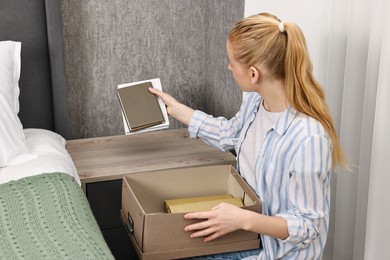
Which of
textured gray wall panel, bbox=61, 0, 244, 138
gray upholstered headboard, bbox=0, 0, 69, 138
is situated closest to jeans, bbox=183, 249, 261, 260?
textured gray wall panel, bbox=61, 0, 244, 138

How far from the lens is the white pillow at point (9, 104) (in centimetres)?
201

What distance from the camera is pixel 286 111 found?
1.64 metres

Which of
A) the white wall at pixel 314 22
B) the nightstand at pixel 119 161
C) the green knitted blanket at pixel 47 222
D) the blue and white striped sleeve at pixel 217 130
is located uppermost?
the white wall at pixel 314 22

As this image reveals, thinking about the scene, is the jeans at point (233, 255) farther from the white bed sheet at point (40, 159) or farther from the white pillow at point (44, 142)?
the white pillow at point (44, 142)

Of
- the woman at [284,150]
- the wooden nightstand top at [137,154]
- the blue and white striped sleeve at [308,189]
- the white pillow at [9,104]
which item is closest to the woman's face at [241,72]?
the woman at [284,150]

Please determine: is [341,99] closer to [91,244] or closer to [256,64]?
[256,64]

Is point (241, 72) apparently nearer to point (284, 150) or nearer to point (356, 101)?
point (284, 150)

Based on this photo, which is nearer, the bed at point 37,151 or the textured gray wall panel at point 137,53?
the bed at point 37,151

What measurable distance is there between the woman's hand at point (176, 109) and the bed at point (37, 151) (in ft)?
1.25

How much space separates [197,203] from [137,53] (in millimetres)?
987

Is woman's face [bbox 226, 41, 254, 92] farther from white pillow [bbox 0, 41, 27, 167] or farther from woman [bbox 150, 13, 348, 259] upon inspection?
white pillow [bbox 0, 41, 27, 167]

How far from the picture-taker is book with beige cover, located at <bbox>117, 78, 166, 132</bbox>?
2.07 meters

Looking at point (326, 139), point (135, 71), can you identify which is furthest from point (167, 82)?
point (326, 139)

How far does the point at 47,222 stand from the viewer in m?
1.58
